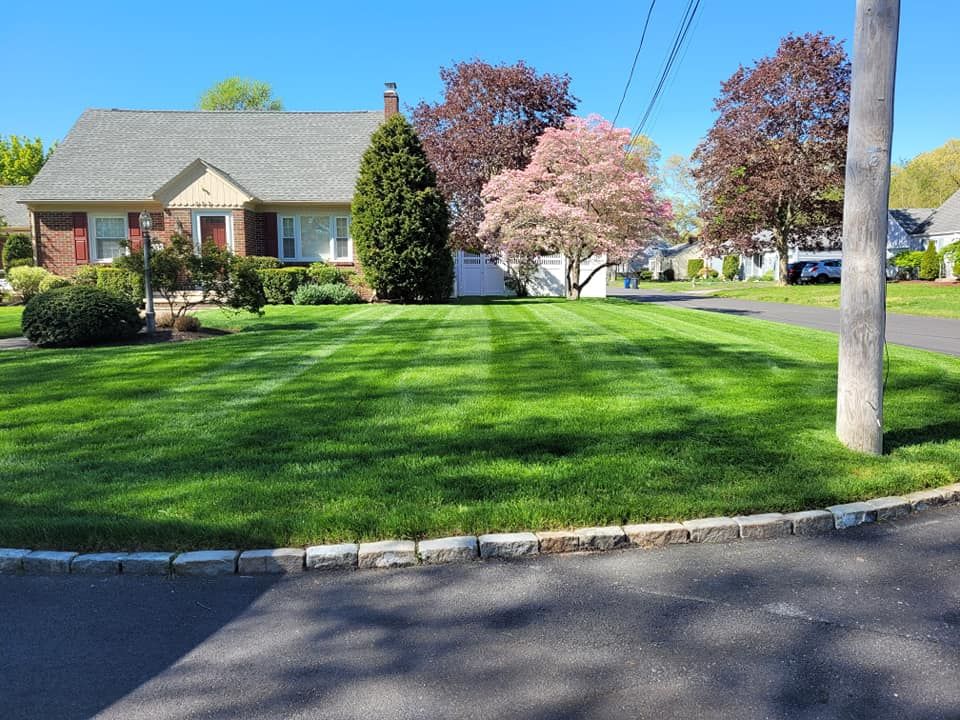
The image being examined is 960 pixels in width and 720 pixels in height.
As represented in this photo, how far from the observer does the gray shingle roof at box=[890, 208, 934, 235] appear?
172 ft

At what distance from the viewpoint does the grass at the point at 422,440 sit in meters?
4.28

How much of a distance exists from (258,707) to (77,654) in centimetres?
98

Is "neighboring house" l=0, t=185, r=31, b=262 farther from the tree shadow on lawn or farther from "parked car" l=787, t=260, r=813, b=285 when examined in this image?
"parked car" l=787, t=260, r=813, b=285

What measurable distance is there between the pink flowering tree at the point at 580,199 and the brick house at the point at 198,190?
5837 millimetres

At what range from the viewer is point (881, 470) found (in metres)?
5.01

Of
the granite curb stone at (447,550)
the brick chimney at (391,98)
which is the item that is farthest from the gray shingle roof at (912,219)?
the granite curb stone at (447,550)

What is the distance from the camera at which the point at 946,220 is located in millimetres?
49156

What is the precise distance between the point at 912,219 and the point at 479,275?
1596 inches

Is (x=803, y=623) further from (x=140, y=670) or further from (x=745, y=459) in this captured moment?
(x=140, y=670)

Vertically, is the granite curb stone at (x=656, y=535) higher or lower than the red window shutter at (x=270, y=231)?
lower

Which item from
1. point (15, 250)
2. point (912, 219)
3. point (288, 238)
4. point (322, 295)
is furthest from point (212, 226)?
point (912, 219)

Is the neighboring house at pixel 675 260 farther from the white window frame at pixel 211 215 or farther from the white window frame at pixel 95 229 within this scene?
→ the white window frame at pixel 95 229

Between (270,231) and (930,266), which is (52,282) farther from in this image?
(930,266)

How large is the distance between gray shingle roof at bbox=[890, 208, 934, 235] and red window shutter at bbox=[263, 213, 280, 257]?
153 feet
